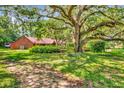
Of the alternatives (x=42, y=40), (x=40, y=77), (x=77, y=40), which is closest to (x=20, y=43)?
(x=42, y=40)

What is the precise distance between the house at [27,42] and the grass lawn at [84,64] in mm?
63

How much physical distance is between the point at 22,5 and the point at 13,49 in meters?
0.54

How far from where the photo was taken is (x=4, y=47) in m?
3.25

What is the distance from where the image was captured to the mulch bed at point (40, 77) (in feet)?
9.53

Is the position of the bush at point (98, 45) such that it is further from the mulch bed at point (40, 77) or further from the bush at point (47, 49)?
the mulch bed at point (40, 77)

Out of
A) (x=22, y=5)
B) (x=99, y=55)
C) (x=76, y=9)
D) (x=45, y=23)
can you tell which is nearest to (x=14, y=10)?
(x=22, y=5)

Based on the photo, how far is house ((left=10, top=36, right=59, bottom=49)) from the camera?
128 inches

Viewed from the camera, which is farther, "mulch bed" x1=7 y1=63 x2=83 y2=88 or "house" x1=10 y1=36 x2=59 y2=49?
"house" x1=10 y1=36 x2=59 y2=49

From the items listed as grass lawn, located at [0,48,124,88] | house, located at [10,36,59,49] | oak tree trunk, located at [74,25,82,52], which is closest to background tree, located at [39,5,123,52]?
oak tree trunk, located at [74,25,82,52]

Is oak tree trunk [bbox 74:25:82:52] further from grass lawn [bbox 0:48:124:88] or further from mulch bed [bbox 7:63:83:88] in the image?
mulch bed [bbox 7:63:83:88]

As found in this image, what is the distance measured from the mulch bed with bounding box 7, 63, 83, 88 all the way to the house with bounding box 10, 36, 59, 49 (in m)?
0.22

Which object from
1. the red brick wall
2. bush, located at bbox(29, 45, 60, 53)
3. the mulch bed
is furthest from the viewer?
bush, located at bbox(29, 45, 60, 53)

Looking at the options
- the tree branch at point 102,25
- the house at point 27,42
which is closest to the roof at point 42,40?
the house at point 27,42
